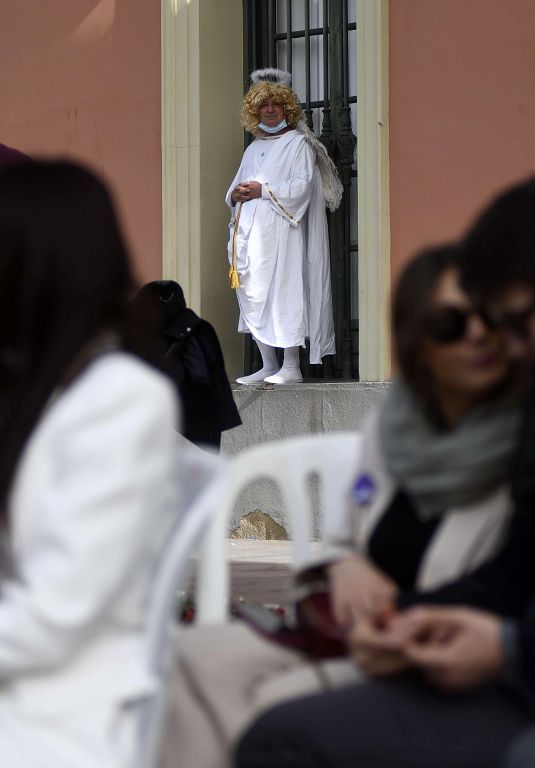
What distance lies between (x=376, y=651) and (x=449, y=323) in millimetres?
518

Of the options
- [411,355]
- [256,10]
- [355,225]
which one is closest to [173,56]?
[256,10]

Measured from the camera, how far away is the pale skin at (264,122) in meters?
8.96

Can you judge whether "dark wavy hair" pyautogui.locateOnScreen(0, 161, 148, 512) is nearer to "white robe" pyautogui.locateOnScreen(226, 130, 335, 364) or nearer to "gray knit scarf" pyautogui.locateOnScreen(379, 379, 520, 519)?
"gray knit scarf" pyautogui.locateOnScreen(379, 379, 520, 519)

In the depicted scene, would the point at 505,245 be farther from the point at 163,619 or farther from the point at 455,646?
the point at 163,619

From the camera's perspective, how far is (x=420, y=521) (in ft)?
7.02

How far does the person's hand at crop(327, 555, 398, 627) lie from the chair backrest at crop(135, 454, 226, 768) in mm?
229

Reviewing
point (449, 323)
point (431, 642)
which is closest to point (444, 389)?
point (449, 323)

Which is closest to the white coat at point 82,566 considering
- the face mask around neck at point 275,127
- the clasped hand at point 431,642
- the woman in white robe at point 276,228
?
the clasped hand at point 431,642

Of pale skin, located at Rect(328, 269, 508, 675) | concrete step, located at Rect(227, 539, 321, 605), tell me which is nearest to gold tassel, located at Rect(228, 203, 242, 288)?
concrete step, located at Rect(227, 539, 321, 605)

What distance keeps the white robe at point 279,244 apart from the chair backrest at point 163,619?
22.9 ft

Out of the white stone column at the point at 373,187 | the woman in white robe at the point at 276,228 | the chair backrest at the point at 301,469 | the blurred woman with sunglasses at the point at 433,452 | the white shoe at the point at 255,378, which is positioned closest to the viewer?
the blurred woman with sunglasses at the point at 433,452

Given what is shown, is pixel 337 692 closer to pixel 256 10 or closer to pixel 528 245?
pixel 528 245

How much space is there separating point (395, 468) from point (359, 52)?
7073mm

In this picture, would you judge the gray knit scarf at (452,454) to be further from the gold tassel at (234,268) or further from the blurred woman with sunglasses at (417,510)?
the gold tassel at (234,268)
